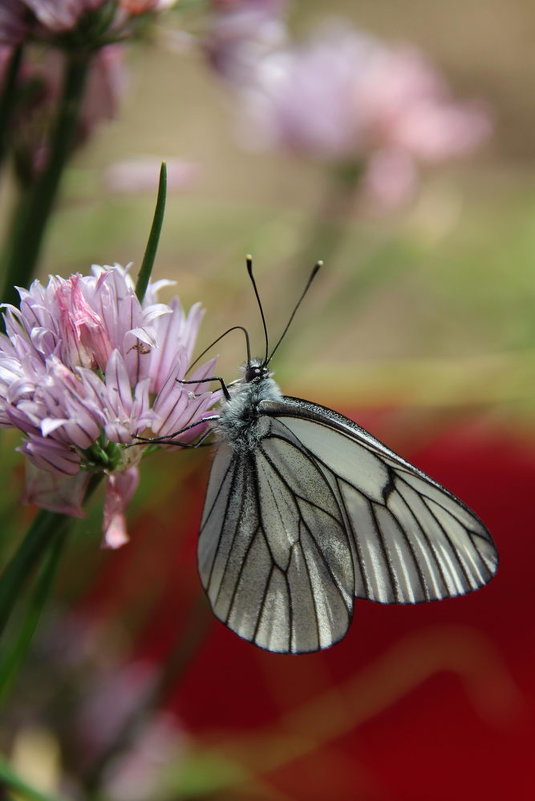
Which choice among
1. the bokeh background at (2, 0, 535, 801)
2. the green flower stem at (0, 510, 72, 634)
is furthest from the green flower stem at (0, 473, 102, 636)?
the bokeh background at (2, 0, 535, 801)

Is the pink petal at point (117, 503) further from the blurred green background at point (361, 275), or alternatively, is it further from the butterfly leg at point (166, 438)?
the blurred green background at point (361, 275)

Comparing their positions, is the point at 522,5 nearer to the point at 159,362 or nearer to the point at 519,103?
the point at 519,103

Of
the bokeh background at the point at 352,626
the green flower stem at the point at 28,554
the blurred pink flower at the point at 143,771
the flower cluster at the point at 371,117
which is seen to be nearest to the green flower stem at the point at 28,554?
the green flower stem at the point at 28,554

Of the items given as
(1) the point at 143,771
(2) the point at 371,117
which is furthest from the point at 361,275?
(1) the point at 143,771

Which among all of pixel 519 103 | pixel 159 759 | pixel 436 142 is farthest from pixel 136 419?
pixel 519 103

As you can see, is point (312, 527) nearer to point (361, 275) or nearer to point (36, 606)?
point (36, 606)

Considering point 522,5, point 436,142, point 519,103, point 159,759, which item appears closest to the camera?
point 159,759
